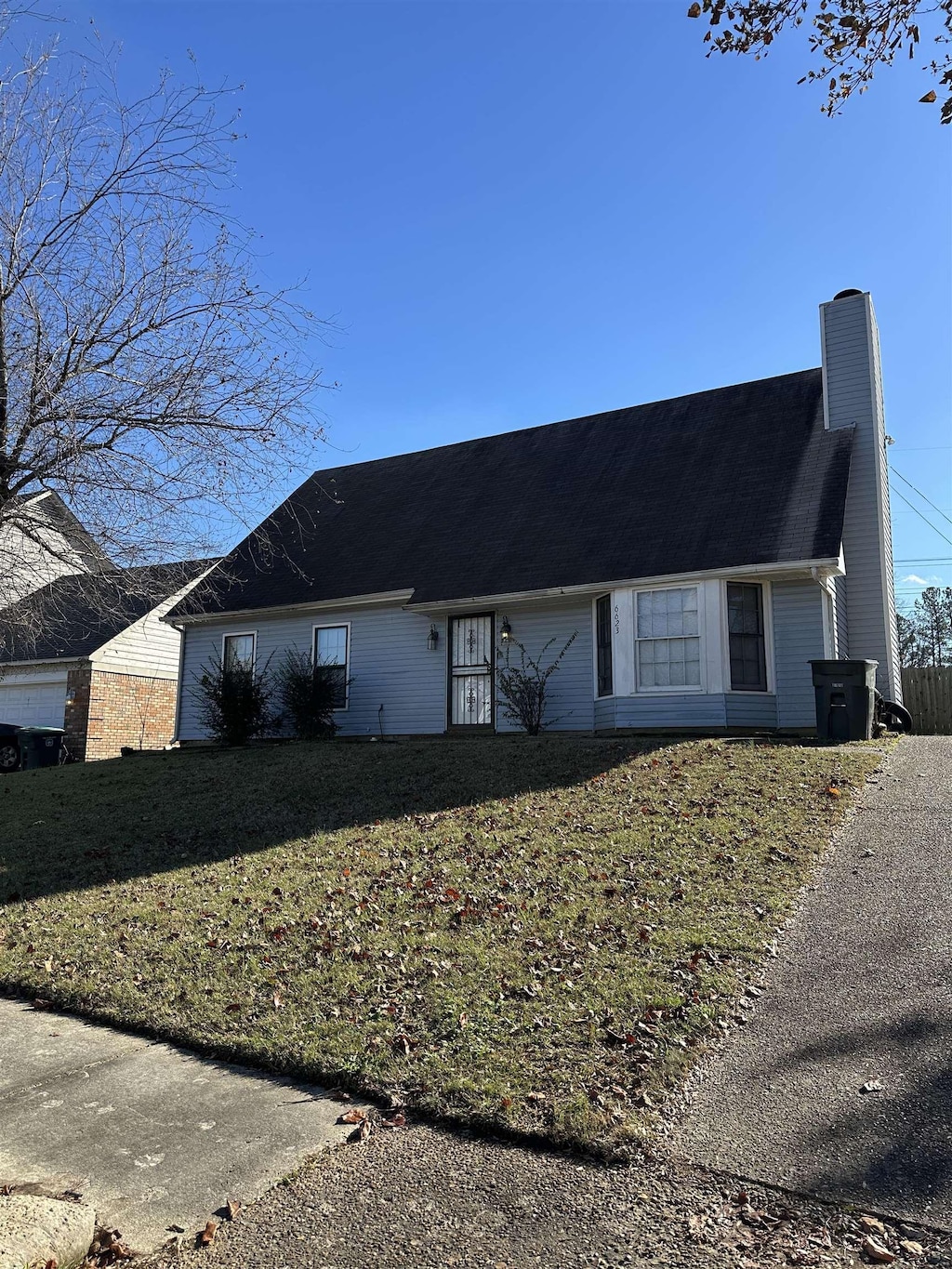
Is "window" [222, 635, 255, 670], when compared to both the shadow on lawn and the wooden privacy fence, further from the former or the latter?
the wooden privacy fence

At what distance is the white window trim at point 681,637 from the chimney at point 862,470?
2.99m

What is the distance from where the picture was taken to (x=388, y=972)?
584cm

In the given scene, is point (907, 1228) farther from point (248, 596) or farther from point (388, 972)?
point (248, 596)

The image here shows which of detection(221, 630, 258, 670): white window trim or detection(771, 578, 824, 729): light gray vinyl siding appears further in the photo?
detection(221, 630, 258, 670): white window trim

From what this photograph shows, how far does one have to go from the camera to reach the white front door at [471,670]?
16594 millimetres

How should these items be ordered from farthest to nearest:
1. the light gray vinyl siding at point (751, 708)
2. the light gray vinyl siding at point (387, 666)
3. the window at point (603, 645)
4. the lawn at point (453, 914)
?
the light gray vinyl siding at point (387, 666) < the window at point (603, 645) < the light gray vinyl siding at point (751, 708) < the lawn at point (453, 914)

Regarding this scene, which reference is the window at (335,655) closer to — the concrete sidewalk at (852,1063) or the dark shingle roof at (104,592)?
the dark shingle roof at (104,592)

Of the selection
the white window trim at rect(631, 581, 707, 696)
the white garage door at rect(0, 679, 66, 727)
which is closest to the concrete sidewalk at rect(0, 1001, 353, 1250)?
the white window trim at rect(631, 581, 707, 696)

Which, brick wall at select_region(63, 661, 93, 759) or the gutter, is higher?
the gutter

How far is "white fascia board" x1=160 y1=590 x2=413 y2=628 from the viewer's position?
1728 centimetres

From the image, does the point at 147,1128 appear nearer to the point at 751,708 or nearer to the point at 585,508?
the point at 751,708

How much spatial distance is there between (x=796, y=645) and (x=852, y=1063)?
33.3ft

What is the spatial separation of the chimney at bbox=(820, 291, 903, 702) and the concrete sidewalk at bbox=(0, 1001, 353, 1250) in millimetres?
13042

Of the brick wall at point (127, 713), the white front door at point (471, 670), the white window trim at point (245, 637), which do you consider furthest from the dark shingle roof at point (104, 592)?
the brick wall at point (127, 713)
